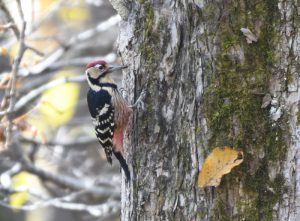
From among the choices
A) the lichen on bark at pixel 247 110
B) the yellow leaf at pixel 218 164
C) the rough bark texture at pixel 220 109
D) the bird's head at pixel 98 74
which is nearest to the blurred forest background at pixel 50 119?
the bird's head at pixel 98 74

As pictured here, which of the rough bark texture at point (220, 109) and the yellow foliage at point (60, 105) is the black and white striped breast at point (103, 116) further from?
the yellow foliage at point (60, 105)

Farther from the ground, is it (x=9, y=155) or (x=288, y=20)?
(x=288, y=20)

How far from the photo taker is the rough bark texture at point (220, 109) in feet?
11.4

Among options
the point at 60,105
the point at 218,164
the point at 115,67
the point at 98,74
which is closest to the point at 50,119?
the point at 60,105

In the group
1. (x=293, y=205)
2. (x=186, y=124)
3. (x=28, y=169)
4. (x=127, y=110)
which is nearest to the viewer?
(x=293, y=205)

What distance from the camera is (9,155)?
279 inches

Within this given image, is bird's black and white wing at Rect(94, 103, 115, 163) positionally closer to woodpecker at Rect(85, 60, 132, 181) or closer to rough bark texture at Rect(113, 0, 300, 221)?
woodpecker at Rect(85, 60, 132, 181)

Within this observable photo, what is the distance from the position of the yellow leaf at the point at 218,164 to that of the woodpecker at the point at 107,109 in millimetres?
960

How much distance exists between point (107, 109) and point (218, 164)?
1.71m

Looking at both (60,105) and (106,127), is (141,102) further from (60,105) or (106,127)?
(60,105)

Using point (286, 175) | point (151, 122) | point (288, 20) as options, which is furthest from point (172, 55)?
point (286, 175)

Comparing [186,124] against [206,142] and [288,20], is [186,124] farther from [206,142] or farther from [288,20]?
[288,20]

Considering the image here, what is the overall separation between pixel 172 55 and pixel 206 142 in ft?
1.93

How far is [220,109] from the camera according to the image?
3.60 metres
